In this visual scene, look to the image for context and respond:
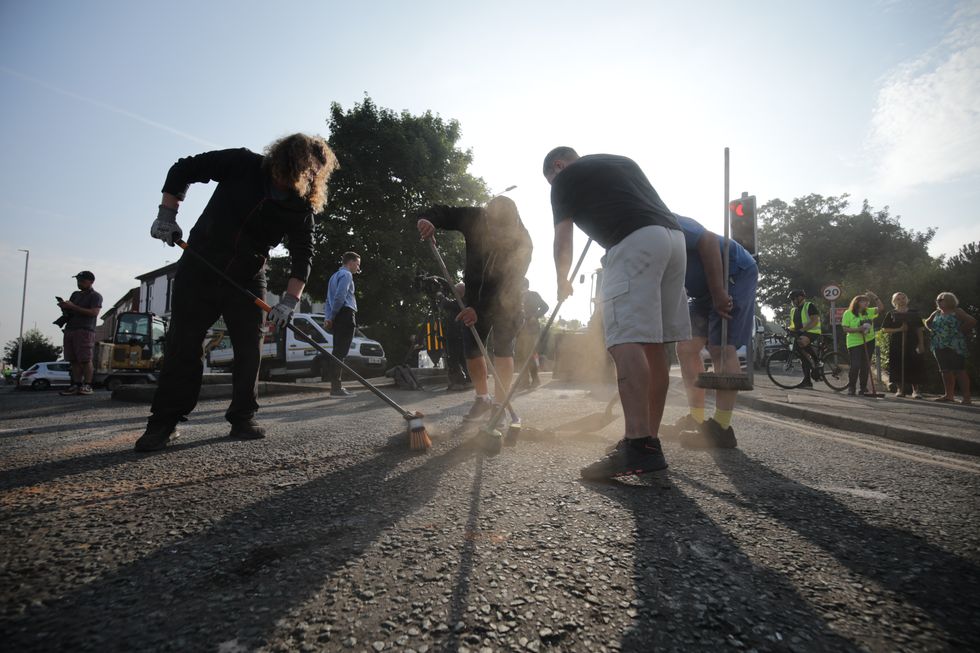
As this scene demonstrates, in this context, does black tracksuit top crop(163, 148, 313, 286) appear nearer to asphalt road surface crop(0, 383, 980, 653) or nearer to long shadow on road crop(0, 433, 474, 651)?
asphalt road surface crop(0, 383, 980, 653)

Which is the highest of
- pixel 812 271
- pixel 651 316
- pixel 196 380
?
pixel 812 271

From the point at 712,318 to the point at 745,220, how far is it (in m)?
4.13

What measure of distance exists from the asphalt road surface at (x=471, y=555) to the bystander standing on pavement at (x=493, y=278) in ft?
4.84

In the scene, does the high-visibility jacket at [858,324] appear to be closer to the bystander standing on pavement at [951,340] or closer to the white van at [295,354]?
the bystander standing on pavement at [951,340]

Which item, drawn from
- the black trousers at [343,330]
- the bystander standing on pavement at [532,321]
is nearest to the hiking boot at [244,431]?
the black trousers at [343,330]

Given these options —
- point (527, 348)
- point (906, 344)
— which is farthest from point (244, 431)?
point (906, 344)

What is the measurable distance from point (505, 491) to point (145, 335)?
18.3 m

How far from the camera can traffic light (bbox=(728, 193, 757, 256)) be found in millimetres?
7080

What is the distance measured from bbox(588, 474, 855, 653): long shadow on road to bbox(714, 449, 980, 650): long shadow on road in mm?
286

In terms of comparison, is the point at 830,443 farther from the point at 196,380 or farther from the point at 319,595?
the point at 196,380

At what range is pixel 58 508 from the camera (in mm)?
1706

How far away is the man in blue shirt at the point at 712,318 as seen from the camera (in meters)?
3.35

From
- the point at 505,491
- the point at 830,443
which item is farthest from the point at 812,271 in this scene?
the point at 505,491

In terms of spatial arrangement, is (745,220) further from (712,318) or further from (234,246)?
(234,246)
